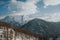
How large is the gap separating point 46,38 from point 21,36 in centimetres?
354

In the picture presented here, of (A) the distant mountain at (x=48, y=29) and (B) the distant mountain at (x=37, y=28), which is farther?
(B) the distant mountain at (x=37, y=28)

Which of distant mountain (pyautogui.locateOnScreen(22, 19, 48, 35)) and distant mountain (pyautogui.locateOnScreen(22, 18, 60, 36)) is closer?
distant mountain (pyautogui.locateOnScreen(22, 18, 60, 36))

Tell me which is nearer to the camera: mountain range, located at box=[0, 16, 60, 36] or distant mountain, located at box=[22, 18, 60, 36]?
mountain range, located at box=[0, 16, 60, 36]

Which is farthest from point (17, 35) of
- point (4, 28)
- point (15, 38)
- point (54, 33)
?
point (54, 33)

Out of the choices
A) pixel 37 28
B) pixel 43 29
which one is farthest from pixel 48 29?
pixel 37 28

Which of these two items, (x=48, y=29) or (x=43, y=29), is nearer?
(x=48, y=29)

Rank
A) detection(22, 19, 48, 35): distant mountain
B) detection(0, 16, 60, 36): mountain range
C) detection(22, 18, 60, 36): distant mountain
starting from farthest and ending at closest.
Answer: detection(22, 19, 48, 35): distant mountain, detection(22, 18, 60, 36): distant mountain, detection(0, 16, 60, 36): mountain range

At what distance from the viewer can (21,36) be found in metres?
9.45

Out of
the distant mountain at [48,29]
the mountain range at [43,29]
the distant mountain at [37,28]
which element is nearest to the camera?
the mountain range at [43,29]

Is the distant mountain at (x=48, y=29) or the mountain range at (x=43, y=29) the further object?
the distant mountain at (x=48, y=29)

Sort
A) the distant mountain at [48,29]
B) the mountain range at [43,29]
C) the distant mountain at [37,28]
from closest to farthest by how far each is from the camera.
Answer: the mountain range at [43,29] → the distant mountain at [48,29] → the distant mountain at [37,28]

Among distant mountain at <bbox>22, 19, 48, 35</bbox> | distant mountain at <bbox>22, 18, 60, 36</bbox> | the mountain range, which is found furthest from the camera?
distant mountain at <bbox>22, 19, 48, 35</bbox>

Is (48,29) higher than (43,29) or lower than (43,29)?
higher

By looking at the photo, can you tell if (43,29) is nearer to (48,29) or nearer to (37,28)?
(48,29)
